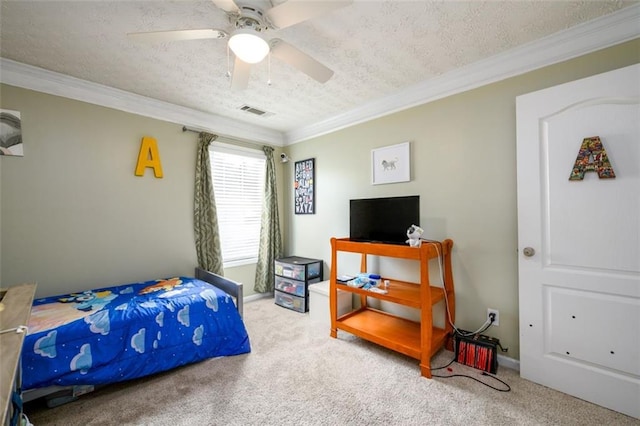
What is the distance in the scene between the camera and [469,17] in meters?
1.69

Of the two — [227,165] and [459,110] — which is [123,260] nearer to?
[227,165]

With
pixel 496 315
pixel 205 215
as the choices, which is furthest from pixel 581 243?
pixel 205 215

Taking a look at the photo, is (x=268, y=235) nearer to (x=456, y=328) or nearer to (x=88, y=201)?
(x=88, y=201)

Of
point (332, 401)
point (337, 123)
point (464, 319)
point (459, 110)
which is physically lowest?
point (332, 401)

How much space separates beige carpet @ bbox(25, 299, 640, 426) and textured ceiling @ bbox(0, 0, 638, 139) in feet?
7.89

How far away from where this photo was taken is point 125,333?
1892 mm

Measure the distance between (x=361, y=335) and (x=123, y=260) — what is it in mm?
2427

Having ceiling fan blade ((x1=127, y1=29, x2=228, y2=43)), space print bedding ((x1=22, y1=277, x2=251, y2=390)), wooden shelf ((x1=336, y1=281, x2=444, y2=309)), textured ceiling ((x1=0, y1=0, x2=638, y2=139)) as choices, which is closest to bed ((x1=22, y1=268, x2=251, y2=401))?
space print bedding ((x1=22, y1=277, x2=251, y2=390))

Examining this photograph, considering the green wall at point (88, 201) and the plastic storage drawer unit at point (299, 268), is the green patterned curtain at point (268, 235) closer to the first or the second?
the plastic storage drawer unit at point (299, 268)

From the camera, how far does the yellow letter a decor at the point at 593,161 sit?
167cm

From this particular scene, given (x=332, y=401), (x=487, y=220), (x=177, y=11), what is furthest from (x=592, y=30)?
(x=332, y=401)

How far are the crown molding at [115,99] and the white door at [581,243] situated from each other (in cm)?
302

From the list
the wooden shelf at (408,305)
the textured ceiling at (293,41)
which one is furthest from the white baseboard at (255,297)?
the textured ceiling at (293,41)

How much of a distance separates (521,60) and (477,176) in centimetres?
89
